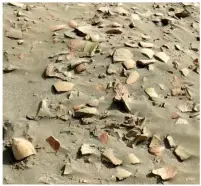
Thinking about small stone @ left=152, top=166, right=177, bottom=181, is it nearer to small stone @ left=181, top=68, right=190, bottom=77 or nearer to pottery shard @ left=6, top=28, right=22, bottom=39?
small stone @ left=181, top=68, right=190, bottom=77

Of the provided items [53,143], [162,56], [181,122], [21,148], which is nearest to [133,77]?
[162,56]

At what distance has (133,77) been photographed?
2490 mm

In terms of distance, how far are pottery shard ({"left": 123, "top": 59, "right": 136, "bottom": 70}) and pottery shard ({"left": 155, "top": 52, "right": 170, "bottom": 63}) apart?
192mm

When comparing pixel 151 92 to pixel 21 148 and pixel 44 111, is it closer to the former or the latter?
pixel 44 111

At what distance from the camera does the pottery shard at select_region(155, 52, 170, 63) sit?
266 centimetres

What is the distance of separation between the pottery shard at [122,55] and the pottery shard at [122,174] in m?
0.85

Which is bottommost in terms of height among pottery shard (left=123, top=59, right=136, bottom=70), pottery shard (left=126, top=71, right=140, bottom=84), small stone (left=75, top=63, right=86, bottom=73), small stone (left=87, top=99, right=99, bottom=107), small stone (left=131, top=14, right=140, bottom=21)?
small stone (left=87, top=99, right=99, bottom=107)

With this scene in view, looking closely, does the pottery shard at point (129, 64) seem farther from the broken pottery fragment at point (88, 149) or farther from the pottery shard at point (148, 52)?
the broken pottery fragment at point (88, 149)

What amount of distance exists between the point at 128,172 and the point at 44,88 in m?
0.76

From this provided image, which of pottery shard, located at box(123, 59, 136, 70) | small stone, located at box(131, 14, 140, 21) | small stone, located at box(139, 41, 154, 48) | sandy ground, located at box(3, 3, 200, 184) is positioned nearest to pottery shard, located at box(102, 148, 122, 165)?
sandy ground, located at box(3, 3, 200, 184)

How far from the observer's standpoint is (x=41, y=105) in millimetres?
2246

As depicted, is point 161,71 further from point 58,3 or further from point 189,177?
point 58,3

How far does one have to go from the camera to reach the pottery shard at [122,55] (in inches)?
102

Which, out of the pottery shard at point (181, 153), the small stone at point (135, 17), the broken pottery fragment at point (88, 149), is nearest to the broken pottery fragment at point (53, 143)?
the broken pottery fragment at point (88, 149)
